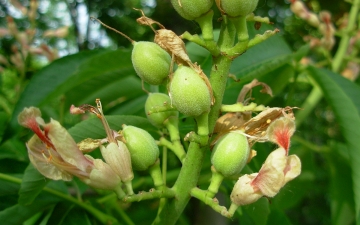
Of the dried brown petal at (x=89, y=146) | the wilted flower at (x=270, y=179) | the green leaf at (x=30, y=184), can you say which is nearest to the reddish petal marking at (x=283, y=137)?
the wilted flower at (x=270, y=179)

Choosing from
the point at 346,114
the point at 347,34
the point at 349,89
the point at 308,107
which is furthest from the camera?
the point at 347,34

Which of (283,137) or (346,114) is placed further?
(346,114)

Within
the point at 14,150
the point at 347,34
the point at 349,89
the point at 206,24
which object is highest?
the point at 206,24

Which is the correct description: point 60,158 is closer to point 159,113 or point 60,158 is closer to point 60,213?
point 159,113

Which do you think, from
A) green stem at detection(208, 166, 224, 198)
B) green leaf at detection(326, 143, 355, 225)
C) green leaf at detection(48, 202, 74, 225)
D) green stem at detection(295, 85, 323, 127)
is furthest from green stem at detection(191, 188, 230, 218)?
green stem at detection(295, 85, 323, 127)

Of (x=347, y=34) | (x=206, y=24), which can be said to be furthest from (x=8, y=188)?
(x=347, y=34)

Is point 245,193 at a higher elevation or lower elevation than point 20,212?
higher

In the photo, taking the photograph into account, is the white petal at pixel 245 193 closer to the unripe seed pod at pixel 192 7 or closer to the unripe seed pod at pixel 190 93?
the unripe seed pod at pixel 190 93
